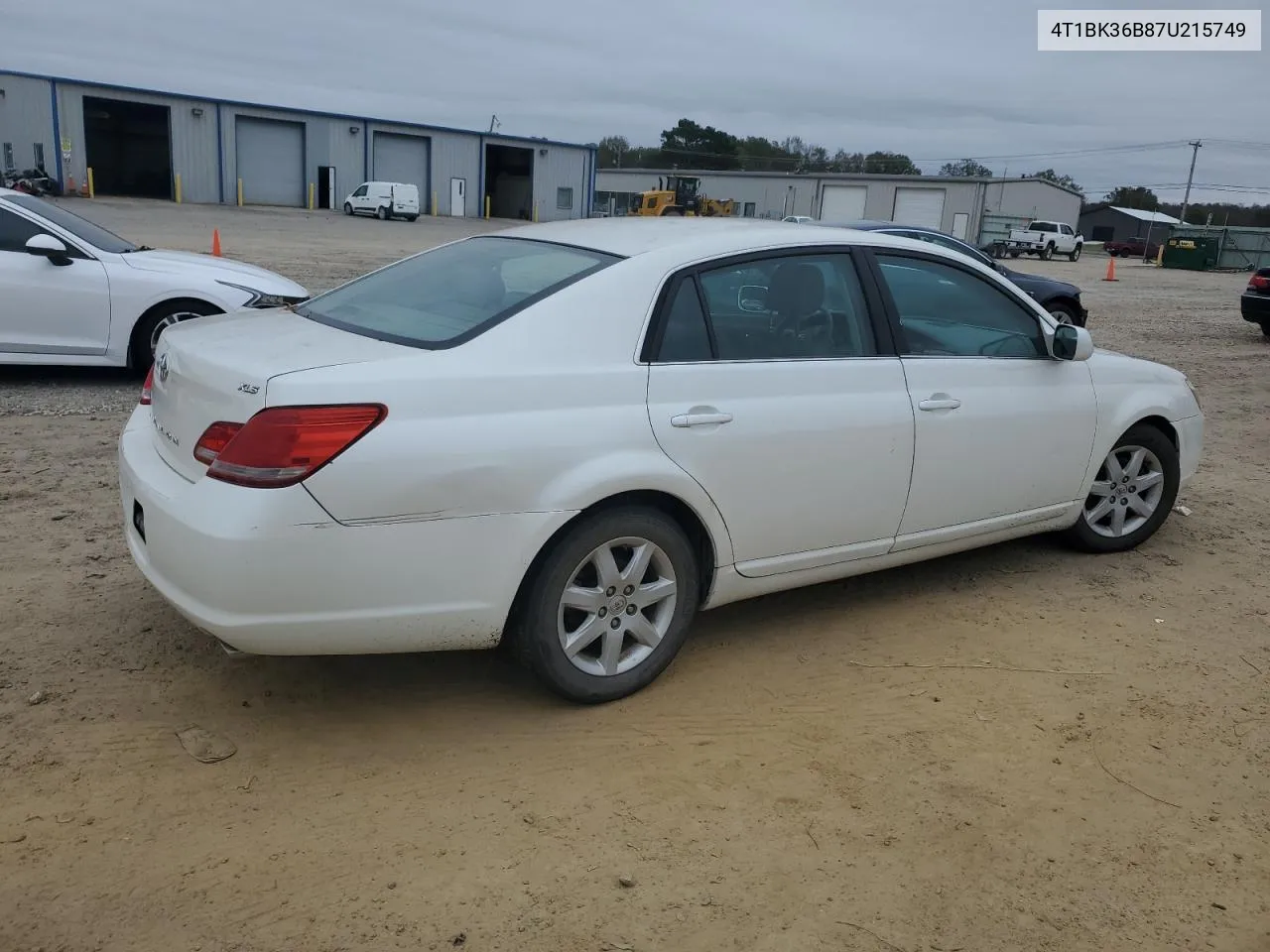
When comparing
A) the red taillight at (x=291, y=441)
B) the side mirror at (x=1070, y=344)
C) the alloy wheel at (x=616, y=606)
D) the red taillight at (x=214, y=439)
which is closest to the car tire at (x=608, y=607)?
the alloy wheel at (x=616, y=606)

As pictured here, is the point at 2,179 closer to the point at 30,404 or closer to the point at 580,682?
the point at 30,404

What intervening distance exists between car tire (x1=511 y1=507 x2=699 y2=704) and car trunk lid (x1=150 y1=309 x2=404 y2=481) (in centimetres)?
85

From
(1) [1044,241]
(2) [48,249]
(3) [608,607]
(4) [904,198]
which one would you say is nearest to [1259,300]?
(3) [608,607]

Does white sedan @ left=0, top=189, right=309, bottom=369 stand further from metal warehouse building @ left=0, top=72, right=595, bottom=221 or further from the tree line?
the tree line

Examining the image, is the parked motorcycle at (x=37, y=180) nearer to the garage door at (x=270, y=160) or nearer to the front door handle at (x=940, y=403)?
the garage door at (x=270, y=160)

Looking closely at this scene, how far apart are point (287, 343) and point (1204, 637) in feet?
12.5

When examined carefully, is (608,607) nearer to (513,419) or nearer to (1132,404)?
(513,419)

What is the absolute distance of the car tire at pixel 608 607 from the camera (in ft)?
11.0

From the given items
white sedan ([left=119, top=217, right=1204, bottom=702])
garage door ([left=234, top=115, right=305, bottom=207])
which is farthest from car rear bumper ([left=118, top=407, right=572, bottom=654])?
garage door ([left=234, top=115, right=305, bottom=207])

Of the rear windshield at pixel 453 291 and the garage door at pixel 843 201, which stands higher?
the garage door at pixel 843 201

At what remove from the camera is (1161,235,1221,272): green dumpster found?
41312 millimetres

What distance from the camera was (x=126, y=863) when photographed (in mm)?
2705

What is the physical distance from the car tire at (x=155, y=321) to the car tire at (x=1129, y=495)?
20.4 ft

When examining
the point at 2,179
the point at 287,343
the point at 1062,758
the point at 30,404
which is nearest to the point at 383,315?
the point at 287,343
